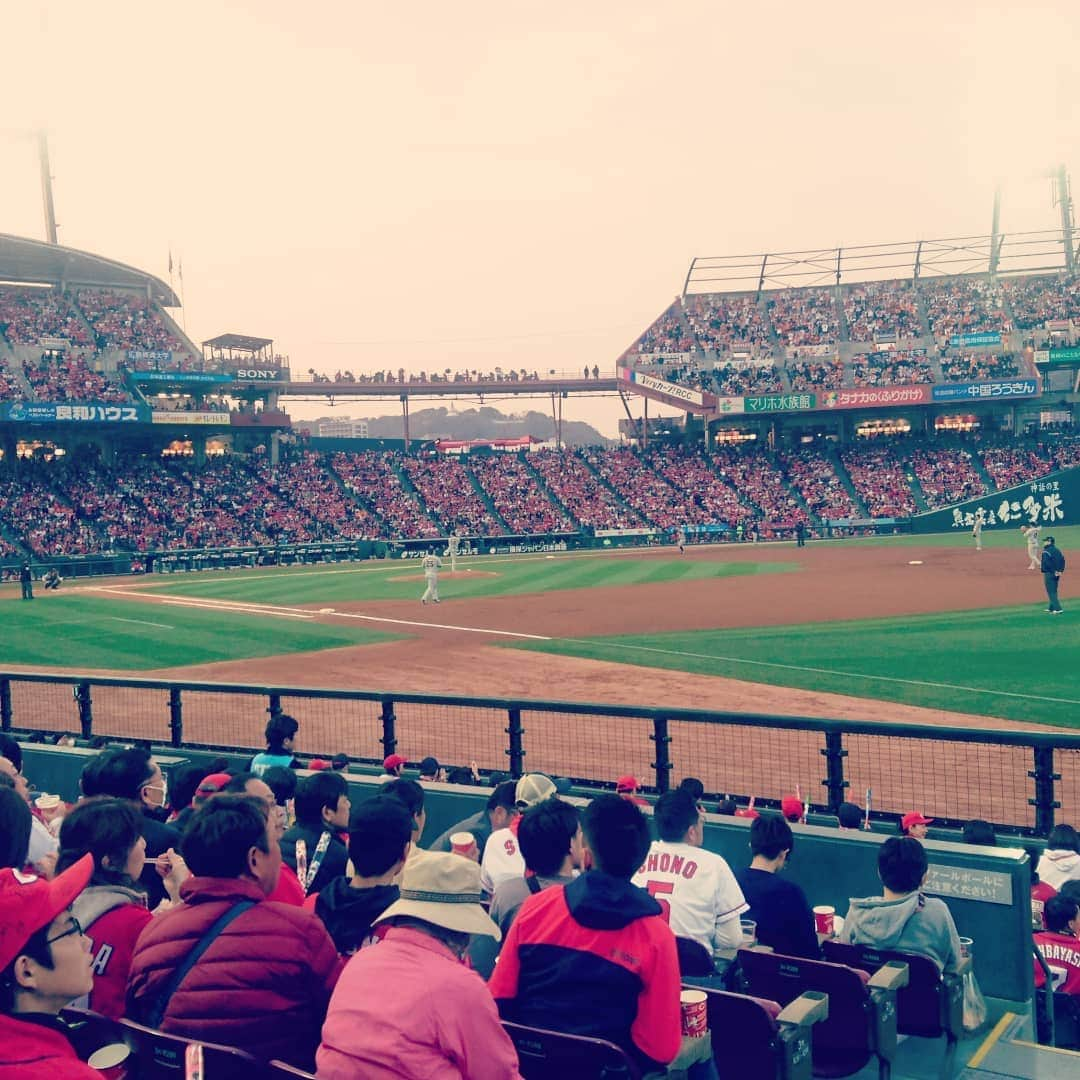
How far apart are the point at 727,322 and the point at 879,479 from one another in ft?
57.0

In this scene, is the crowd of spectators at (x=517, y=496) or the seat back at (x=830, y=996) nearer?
the seat back at (x=830, y=996)

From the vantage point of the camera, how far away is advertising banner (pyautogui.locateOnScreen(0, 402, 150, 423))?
50.8 meters

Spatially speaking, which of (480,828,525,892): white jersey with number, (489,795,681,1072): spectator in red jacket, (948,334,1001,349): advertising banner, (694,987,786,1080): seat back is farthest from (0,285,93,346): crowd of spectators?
(694,987,786,1080): seat back

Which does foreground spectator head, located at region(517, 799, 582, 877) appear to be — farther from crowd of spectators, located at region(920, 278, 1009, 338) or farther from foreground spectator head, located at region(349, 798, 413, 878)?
crowd of spectators, located at region(920, 278, 1009, 338)

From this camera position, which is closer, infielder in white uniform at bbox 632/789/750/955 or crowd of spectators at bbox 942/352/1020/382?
infielder in white uniform at bbox 632/789/750/955

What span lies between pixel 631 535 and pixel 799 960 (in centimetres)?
5387

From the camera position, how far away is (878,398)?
61344 millimetres

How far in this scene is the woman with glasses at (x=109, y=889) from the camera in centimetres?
383

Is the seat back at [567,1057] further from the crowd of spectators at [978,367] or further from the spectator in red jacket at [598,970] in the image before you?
the crowd of spectators at [978,367]

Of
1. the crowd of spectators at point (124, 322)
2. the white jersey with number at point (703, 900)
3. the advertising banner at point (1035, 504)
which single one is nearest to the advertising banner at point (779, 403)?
the advertising banner at point (1035, 504)

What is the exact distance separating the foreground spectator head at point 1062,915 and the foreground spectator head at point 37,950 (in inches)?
211

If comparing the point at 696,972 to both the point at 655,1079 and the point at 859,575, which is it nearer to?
the point at 655,1079

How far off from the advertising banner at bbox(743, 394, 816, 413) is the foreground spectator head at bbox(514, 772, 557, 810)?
5821 cm

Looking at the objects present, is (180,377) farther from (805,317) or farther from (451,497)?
(805,317)
